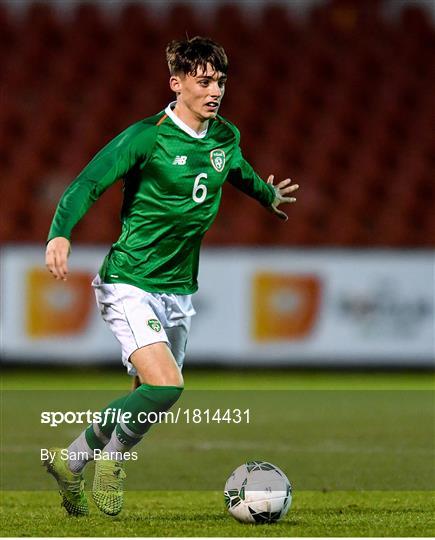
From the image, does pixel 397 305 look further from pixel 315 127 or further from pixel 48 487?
pixel 48 487

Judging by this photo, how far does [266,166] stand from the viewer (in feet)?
51.4

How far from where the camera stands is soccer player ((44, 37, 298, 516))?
5.16 metres

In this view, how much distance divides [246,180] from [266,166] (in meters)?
9.96

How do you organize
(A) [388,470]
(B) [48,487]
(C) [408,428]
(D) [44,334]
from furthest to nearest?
(D) [44,334]
(C) [408,428]
(A) [388,470]
(B) [48,487]

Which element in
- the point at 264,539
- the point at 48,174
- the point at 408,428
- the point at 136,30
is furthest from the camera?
the point at 136,30

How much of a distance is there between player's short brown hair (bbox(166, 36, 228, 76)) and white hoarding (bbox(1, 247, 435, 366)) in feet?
24.6

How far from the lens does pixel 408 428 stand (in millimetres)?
8953

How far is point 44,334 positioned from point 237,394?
267 cm

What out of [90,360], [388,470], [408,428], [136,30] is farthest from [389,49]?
[388,470]

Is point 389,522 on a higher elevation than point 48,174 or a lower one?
higher

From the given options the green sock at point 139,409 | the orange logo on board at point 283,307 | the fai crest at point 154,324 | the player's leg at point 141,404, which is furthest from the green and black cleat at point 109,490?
the orange logo on board at point 283,307

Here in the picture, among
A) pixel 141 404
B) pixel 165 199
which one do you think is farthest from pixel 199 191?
pixel 141 404

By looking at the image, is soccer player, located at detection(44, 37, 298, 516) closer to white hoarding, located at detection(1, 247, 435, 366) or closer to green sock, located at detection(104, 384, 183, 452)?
green sock, located at detection(104, 384, 183, 452)

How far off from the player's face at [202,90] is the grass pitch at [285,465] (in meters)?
1.80
